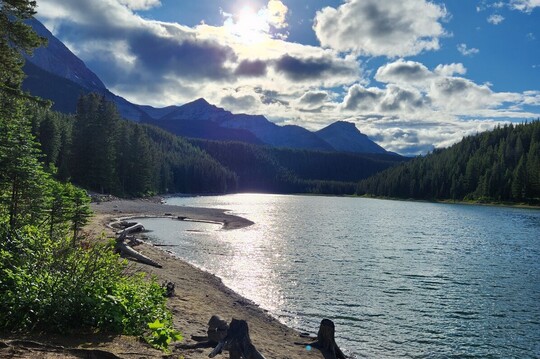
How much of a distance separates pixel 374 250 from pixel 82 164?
75360 mm

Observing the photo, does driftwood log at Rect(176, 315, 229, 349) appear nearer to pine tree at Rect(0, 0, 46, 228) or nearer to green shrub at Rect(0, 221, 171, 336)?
green shrub at Rect(0, 221, 171, 336)

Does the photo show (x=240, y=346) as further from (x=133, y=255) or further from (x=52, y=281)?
(x=133, y=255)

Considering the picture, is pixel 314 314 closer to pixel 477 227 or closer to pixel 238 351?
pixel 238 351


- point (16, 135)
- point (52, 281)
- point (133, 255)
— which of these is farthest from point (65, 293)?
point (133, 255)

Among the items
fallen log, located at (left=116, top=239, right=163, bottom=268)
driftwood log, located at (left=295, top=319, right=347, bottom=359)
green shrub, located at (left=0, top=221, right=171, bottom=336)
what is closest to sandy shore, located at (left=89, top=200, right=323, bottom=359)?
driftwood log, located at (left=295, top=319, right=347, bottom=359)

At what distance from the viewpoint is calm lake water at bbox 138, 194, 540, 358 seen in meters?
21.7

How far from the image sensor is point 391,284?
33.3m

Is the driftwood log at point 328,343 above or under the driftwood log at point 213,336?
under

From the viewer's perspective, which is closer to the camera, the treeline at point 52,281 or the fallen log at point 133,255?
the treeline at point 52,281

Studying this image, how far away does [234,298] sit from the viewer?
26781 millimetres

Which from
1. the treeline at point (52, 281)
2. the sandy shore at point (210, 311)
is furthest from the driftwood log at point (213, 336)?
the treeline at point (52, 281)

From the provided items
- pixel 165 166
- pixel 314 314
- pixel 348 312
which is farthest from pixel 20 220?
pixel 165 166

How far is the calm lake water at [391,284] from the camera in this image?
21734 millimetres

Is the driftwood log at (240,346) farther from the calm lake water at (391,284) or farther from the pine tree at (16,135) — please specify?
the pine tree at (16,135)
